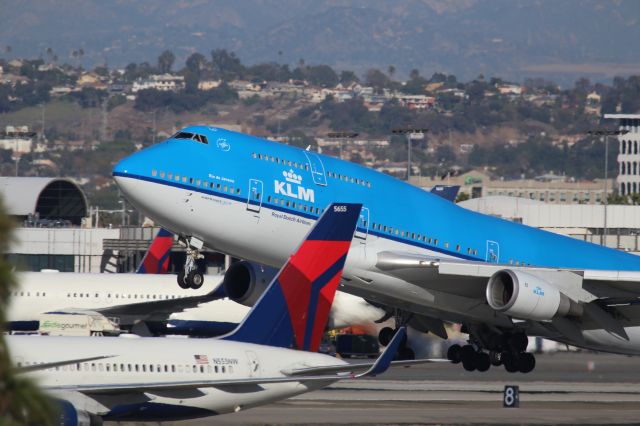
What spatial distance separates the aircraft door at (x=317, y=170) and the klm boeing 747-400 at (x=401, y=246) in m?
0.04

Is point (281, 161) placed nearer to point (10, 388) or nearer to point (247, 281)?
point (247, 281)

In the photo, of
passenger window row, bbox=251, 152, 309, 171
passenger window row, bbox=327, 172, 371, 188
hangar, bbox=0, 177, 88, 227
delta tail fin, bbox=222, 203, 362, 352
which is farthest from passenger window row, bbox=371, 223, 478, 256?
hangar, bbox=0, 177, 88, 227

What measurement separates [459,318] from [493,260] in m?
1.98

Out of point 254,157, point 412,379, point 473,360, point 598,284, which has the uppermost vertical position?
point 254,157

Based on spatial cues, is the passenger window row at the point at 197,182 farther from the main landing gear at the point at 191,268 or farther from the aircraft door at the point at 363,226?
the aircraft door at the point at 363,226

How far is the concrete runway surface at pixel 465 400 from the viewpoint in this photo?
43719 mm

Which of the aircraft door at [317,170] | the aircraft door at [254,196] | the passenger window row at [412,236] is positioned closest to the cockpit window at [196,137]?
the aircraft door at [254,196]

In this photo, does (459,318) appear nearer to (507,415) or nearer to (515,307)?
(515,307)

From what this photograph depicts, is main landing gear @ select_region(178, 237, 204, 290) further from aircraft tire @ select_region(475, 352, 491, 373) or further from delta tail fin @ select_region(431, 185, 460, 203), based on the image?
delta tail fin @ select_region(431, 185, 460, 203)

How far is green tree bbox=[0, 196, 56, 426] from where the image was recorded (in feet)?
24.2

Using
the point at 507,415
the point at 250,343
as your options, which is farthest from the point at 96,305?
the point at 250,343

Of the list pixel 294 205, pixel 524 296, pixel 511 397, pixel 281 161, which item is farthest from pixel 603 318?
pixel 511 397

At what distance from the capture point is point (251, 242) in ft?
111

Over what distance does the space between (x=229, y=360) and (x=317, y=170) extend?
6.25 meters
